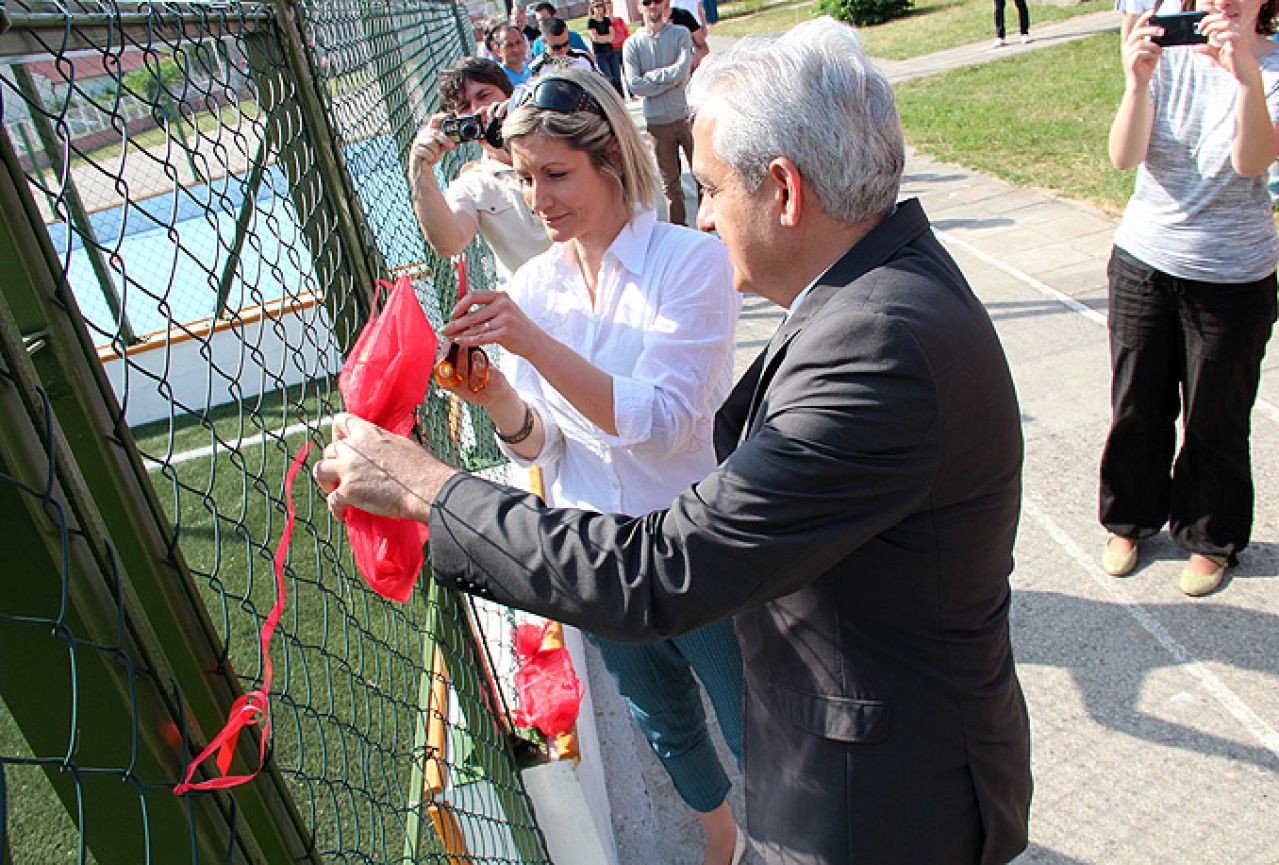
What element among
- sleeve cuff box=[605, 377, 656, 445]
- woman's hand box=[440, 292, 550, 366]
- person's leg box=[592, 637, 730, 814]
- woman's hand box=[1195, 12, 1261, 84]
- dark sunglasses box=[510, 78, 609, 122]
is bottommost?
person's leg box=[592, 637, 730, 814]

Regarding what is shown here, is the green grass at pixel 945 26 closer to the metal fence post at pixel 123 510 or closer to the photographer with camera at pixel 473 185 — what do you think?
the photographer with camera at pixel 473 185

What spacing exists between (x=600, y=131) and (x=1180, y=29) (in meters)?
1.94

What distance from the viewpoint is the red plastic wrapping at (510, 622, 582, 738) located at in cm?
281

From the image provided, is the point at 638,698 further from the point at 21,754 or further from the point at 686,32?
the point at 686,32

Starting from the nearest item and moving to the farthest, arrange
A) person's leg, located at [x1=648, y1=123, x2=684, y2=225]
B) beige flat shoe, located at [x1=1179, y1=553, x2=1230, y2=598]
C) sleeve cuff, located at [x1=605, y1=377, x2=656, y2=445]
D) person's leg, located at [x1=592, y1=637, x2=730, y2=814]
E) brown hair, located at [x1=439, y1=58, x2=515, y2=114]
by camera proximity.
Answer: sleeve cuff, located at [x1=605, y1=377, x2=656, y2=445]
person's leg, located at [x1=592, y1=637, x2=730, y2=814]
beige flat shoe, located at [x1=1179, y1=553, x2=1230, y2=598]
brown hair, located at [x1=439, y1=58, x2=515, y2=114]
person's leg, located at [x1=648, y1=123, x2=684, y2=225]

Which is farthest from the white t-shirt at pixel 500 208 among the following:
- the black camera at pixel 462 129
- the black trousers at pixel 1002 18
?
the black trousers at pixel 1002 18

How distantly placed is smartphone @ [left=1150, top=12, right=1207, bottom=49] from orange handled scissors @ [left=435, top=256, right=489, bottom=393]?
7.67ft

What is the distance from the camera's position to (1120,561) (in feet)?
12.8

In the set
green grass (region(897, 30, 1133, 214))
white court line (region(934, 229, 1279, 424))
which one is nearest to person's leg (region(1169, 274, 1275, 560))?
white court line (region(934, 229, 1279, 424))

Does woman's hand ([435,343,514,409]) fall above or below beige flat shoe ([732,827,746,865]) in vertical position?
above

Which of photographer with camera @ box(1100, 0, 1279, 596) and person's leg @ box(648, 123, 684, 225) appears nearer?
photographer with camera @ box(1100, 0, 1279, 596)

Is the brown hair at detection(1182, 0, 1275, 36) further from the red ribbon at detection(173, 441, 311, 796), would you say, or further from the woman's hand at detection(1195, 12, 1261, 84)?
the red ribbon at detection(173, 441, 311, 796)

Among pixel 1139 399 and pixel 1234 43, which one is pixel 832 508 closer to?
pixel 1234 43

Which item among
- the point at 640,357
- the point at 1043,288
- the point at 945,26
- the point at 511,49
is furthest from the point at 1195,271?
the point at 945,26
